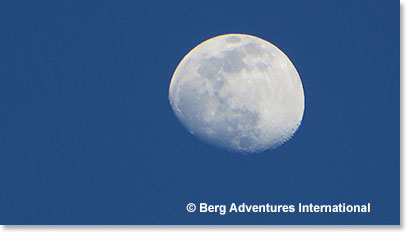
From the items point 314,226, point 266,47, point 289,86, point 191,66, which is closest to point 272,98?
point 289,86

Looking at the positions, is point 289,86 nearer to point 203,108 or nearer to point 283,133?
point 283,133

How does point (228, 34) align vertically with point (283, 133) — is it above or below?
above

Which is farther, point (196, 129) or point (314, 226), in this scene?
point (196, 129)

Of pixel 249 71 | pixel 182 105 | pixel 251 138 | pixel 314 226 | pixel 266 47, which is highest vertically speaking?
pixel 266 47

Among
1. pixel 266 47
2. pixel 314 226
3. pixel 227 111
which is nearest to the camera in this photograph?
pixel 314 226

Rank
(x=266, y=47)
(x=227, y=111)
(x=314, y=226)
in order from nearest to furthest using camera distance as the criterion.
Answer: (x=314, y=226) < (x=227, y=111) < (x=266, y=47)

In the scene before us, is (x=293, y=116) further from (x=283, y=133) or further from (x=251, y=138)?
(x=251, y=138)
